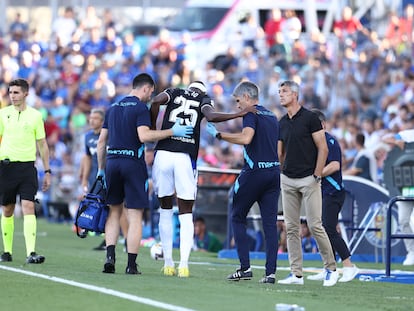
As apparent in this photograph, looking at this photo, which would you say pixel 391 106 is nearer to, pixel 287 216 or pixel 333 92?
pixel 333 92

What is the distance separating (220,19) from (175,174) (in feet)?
80.7

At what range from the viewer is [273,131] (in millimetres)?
14000

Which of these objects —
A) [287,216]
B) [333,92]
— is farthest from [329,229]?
[333,92]

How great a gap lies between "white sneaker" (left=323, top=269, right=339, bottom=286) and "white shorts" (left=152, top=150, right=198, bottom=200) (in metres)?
1.62

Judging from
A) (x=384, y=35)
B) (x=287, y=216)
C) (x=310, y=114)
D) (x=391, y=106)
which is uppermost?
(x=384, y=35)

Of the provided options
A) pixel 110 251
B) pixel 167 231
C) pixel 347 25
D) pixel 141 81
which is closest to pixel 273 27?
pixel 347 25

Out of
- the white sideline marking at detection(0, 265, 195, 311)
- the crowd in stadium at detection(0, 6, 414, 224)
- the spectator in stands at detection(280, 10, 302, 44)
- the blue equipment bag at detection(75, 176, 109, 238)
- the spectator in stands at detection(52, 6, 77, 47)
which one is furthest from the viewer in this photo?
the spectator in stands at detection(52, 6, 77, 47)

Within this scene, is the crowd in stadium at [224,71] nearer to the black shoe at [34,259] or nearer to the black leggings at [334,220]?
the black leggings at [334,220]

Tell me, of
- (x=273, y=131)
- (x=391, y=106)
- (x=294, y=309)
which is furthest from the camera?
(x=391, y=106)

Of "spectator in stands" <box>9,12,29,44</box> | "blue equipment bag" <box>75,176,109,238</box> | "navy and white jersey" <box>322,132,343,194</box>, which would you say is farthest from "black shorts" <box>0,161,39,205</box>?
"spectator in stands" <box>9,12,29,44</box>

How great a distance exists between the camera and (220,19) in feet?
126

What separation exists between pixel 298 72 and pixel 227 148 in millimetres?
4991

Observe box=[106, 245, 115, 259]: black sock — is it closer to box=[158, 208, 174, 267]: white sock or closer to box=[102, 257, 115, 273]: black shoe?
box=[102, 257, 115, 273]: black shoe

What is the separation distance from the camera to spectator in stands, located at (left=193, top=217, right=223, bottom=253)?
839 inches
